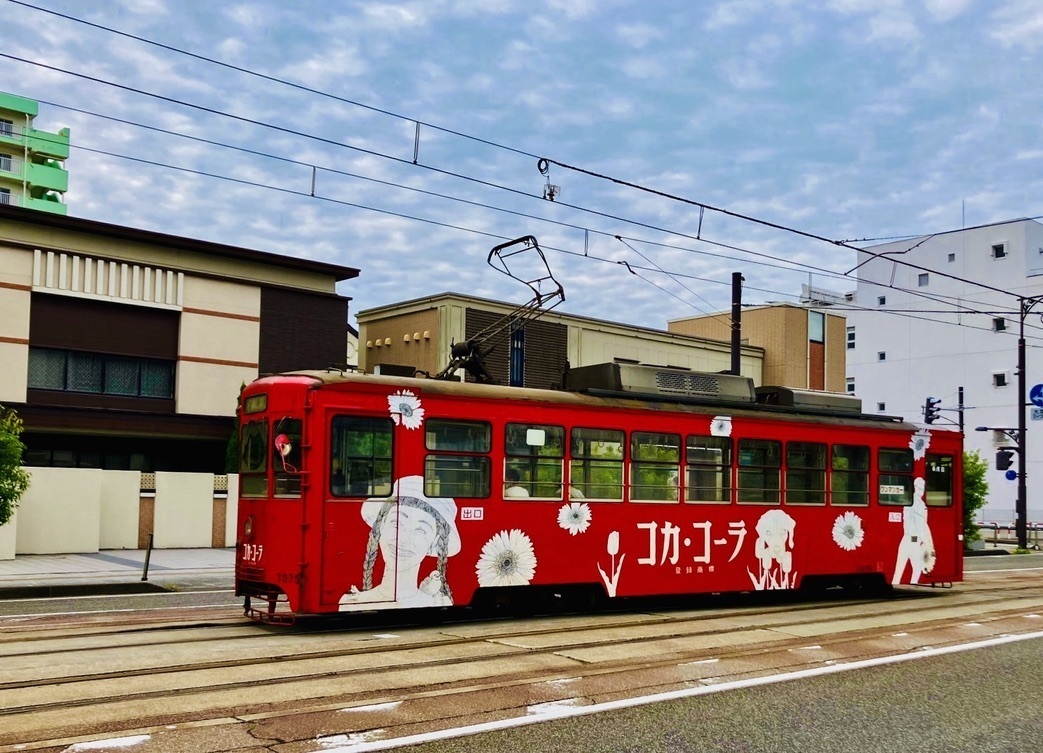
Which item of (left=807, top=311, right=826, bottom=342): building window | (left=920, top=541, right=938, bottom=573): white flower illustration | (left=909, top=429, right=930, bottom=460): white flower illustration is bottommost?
(left=920, top=541, right=938, bottom=573): white flower illustration

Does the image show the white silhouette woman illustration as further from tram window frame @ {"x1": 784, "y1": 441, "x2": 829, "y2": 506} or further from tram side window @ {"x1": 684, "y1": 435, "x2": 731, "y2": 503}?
tram side window @ {"x1": 684, "y1": 435, "x2": 731, "y2": 503}

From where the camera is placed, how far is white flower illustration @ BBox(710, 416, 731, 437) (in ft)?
46.6

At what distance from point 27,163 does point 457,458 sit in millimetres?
61536

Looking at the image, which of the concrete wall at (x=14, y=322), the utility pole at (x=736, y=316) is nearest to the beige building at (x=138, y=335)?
the concrete wall at (x=14, y=322)

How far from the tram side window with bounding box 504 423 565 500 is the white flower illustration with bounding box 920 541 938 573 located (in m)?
7.20

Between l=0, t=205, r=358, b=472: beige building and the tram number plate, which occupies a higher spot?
l=0, t=205, r=358, b=472: beige building

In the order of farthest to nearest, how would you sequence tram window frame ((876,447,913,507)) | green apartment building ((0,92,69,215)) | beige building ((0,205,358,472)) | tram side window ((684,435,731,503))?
green apartment building ((0,92,69,215))
beige building ((0,205,358,472))
tram window frame ((876,447,913,507))
tram side window ((684,435,731,503))

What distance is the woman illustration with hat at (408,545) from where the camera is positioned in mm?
11266

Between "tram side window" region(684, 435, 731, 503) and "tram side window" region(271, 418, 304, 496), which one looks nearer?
"tram side window" region(271, 418, 304, 496)

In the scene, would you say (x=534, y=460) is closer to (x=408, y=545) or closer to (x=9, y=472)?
(x=408, y=545)

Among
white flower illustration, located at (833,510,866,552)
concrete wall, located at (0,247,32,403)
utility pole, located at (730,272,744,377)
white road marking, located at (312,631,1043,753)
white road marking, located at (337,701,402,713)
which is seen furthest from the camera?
concrete wall, located at (0,247,32,403)

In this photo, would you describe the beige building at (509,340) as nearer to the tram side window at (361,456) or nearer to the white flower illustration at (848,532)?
the white flower illustration at (848,532)

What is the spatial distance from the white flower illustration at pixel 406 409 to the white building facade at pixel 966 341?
4427 cm

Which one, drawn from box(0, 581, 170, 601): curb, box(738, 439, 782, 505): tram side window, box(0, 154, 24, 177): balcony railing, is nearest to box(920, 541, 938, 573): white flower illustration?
box(738, 439, 782, 505): tram side window
